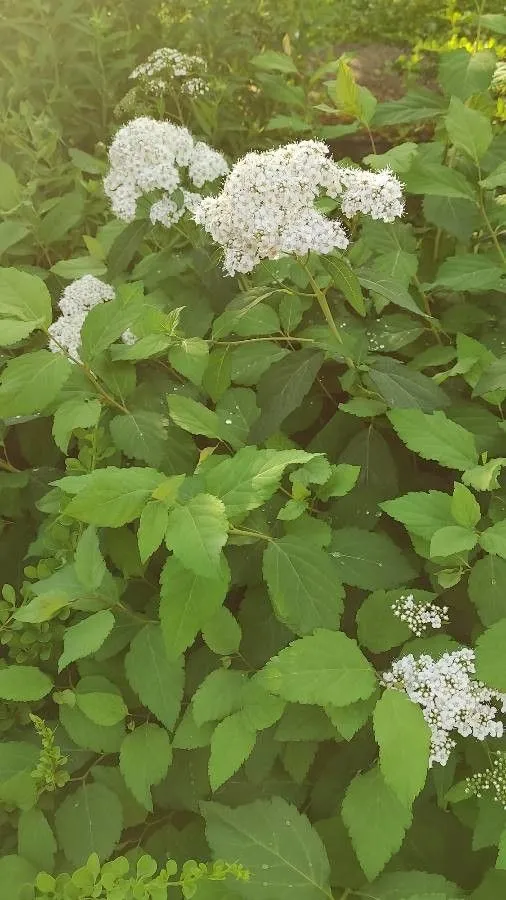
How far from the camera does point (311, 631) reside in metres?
1.12

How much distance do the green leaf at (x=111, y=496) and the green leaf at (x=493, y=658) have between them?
54 centimetres

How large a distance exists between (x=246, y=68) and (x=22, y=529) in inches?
92.4

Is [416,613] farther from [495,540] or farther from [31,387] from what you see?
[31,387]

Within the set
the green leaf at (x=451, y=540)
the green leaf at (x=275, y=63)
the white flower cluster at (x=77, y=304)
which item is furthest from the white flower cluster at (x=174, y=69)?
the green leaf at (x=451, y=540)

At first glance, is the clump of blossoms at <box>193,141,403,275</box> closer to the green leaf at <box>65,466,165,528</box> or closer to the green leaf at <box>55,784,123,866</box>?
the green leaf at <box>65,466,165,528</box>

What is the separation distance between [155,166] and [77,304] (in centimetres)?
39

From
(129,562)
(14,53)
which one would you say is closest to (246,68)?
(14,53)

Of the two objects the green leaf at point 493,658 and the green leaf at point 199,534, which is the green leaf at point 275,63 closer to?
the green leaf at point 199,534

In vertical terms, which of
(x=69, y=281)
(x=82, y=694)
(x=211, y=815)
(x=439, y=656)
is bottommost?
(x=211, y=815)

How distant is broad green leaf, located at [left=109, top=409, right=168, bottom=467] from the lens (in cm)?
134

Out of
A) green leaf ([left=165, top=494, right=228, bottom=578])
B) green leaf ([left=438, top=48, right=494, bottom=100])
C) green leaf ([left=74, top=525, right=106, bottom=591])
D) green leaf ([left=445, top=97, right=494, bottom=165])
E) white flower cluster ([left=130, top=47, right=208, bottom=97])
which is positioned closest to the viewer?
green leaf ([left=165, top=494, right=228, bottom=578])

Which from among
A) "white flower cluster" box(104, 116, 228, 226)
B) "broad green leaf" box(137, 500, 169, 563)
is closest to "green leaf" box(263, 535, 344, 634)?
"broad green leaf" box(137, 500, 169, 563)

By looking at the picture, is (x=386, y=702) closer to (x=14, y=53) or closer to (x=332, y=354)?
(x=332, y=354)

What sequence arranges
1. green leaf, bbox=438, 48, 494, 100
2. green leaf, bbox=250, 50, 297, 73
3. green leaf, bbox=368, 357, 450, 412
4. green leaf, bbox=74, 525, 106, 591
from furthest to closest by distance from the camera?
green leaf, bbox=250, 50, 297, 73
green leaf, bbox=438, 48, 494, 100
green leaf, bbox=368, 357, 450, 412
green leaf, bbox=74, 525, 106, 591
